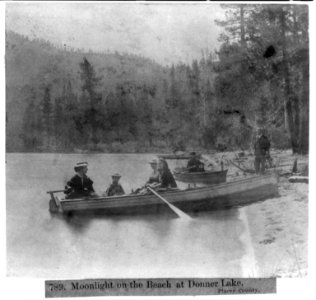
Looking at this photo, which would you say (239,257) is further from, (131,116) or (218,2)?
(218,2)

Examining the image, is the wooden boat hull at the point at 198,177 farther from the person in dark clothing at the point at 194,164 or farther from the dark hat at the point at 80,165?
the dark hat at the point at 80,165

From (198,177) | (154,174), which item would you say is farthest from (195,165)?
(154,174)

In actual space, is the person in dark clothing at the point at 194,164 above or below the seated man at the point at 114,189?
A: above

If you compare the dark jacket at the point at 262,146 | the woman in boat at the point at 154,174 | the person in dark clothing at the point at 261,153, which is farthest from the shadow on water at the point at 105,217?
the dark jacket at the point at 262,146

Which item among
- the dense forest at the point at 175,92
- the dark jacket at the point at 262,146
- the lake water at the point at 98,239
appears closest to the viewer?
the lake water at the point at 98,239

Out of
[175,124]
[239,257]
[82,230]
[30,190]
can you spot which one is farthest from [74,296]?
[175,124]

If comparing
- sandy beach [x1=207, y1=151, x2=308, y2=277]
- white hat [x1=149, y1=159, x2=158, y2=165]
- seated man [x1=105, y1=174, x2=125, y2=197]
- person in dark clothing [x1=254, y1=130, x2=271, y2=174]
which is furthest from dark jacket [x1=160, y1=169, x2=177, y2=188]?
person in dark clothing [x1=254, y1=130, x2=271, y2=174]
